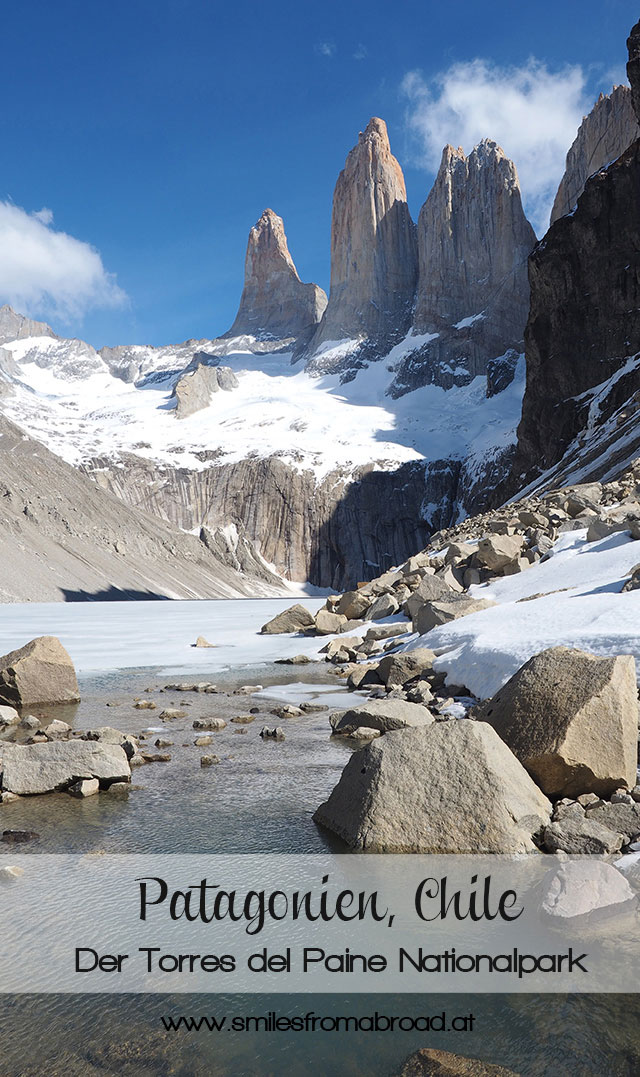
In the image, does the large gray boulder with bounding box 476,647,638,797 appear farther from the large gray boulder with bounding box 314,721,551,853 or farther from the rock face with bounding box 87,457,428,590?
the rock face with bounding box 87,457,428,590

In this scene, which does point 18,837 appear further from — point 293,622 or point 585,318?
point 585,318

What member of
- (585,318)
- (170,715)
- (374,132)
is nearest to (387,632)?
(170,715)

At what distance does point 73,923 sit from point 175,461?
136855mm

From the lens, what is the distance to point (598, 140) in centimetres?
11219

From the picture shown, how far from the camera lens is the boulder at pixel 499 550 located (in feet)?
69.5

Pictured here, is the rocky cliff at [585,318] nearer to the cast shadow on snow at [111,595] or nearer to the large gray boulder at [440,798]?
the cast shadow on snow at [111,595]

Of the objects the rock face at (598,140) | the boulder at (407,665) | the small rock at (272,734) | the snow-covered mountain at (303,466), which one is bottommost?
the small rock at (272,734)

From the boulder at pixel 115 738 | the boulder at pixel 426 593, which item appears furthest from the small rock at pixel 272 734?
the boulder at pixel 426 593

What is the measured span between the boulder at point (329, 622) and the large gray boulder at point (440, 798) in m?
17.2

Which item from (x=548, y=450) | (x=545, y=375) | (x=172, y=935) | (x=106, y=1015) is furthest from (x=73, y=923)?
(x=545, y=375)

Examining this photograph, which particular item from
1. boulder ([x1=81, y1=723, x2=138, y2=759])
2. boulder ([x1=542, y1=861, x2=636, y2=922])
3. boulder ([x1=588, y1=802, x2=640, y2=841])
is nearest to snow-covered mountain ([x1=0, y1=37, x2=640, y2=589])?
boulder ([x1=81, y1=723, x2=138, y2=759])

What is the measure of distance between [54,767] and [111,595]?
2715 inches

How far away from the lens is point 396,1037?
368 cm

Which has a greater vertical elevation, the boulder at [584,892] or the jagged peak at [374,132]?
the jagged peak at [374,132]
